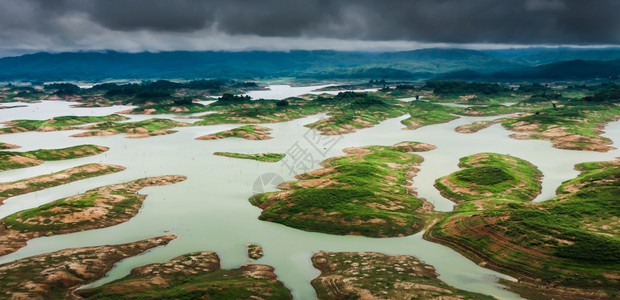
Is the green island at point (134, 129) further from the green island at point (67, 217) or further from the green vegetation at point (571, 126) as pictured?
the green vegetation at point (571, 126)

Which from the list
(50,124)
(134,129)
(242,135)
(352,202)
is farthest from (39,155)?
(352,202)

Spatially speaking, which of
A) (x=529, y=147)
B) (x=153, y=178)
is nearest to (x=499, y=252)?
(x=153, y=178)

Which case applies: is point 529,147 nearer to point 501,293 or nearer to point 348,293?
point 501,293

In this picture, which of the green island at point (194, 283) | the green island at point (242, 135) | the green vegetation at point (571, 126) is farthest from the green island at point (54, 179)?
the green vegetation at point (571, 126)

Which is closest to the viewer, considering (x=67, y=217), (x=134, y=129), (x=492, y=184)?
(x=67, y=217)

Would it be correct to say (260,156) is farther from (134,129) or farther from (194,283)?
(134,129)

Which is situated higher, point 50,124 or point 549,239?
point 50,124
